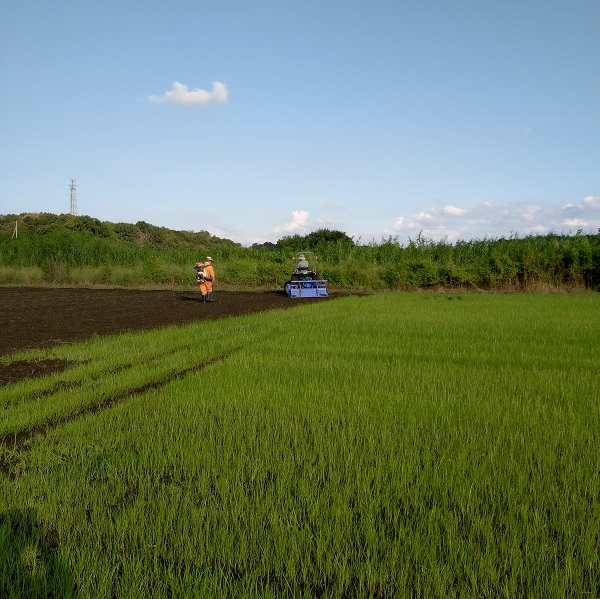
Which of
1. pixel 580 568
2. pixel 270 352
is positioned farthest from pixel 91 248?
pixel 580 568

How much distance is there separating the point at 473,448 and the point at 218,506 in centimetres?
184

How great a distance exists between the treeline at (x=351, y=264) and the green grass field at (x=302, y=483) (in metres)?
21.7

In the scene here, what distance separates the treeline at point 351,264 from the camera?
2617 centimetres

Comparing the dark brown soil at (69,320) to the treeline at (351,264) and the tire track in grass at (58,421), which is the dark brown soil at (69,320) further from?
the treeline at (351,264)

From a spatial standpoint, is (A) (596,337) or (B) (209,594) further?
(A) (596,337)

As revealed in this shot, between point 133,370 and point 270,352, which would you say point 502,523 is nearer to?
point 133,370

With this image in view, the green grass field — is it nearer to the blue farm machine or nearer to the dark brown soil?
the dark brown soil

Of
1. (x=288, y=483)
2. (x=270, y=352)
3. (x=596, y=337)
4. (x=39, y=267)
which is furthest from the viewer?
(x=39, y=267)

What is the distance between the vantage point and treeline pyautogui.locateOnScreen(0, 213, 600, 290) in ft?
85.9

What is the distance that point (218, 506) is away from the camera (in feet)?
8.86

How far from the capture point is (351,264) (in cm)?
2973

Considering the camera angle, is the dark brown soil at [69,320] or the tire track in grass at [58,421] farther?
the dark brown soil at [69,320]

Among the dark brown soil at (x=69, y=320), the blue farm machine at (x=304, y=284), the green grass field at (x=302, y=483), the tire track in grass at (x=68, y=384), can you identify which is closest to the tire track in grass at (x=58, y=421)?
the green grass field at (x=302, y=483)

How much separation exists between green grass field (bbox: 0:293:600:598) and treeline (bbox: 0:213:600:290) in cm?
2168
